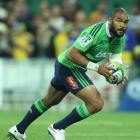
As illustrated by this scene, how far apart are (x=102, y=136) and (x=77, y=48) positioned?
2229mm

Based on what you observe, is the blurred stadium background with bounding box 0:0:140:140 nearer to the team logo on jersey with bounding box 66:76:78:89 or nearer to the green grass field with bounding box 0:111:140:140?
the green grass field with bounding box 0:111:140:140

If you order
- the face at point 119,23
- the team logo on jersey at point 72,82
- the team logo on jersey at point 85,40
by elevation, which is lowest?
the team logo on jersey at point 72,82

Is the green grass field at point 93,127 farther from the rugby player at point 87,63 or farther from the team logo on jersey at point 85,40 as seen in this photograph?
the team logo on jersey at point 85,40

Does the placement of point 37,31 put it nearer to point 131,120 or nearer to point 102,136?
point 131,120

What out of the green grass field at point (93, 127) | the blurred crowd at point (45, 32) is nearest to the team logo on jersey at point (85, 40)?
the green grass field at point (93, 127)

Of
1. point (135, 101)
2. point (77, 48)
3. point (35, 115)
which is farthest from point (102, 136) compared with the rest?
point (135, 101)

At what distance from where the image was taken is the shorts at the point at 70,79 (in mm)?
10594

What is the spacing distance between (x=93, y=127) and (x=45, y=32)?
6.56 meters

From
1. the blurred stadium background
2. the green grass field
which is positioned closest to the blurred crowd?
the blurred stadium background

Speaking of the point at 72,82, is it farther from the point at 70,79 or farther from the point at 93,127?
the point at 93,127

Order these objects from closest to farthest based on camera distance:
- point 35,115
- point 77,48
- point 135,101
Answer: point 77,48 < point 35,115 < point 135,101

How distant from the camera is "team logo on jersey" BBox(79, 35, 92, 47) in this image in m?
10.4

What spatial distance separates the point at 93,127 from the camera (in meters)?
14.0

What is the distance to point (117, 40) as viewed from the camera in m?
10.8
